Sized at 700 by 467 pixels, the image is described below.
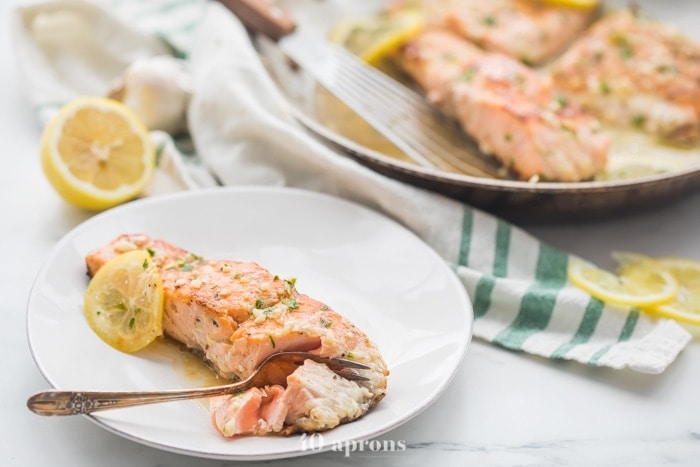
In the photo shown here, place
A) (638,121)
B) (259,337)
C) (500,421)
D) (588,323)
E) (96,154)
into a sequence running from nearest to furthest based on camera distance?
(259,337) < (500,421) < (588,323) < (96,154) < (638,121)

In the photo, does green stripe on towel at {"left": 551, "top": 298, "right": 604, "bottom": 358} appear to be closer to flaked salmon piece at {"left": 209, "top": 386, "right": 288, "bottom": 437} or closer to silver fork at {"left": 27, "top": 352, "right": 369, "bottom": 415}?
silver fork at {"left": 27, "top": 352, "right": 369, "bottom": 415}

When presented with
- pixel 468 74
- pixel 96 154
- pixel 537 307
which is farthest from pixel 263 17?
pixel 537 307

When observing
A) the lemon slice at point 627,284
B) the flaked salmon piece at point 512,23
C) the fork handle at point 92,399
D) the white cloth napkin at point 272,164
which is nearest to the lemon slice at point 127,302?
the fork handle at point 92,399

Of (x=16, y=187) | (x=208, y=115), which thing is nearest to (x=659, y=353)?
(x=208, y=115)

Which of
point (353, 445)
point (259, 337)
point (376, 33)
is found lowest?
point (353, 445)

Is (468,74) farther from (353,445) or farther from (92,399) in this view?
(92,399)

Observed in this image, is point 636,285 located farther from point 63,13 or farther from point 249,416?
point 63,13

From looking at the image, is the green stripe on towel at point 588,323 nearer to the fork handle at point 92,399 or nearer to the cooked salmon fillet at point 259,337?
the cooked salmon fillet at point 259,337
